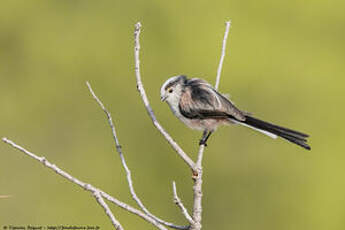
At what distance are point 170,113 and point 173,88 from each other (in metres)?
4.77

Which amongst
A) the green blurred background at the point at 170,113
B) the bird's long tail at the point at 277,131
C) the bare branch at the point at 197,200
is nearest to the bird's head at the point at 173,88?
the bird's long tail at the point at 277,131

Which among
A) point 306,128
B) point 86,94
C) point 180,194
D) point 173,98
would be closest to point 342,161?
point 306,128

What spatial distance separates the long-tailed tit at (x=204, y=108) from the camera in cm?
480

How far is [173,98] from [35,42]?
7494 mm

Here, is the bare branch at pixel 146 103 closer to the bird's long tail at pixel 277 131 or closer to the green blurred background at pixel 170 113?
the bird's long tail at pixel 277 131

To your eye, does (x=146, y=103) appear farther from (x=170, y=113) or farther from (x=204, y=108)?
(x=170, y=113)

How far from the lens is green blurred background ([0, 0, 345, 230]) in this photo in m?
9.56

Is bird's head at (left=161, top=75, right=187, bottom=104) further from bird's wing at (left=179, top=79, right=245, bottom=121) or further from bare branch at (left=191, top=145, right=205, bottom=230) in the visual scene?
bare branch at (left=191, top=145, right=205, bottom=230)

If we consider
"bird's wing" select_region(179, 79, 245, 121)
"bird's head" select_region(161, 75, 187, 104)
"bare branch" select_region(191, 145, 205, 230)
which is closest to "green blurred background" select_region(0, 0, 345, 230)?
"bird's head" select_region(161, 75, 187, 104)

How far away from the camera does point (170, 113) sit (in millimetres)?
9906

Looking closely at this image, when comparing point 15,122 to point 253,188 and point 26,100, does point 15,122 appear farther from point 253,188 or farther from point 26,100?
point 253,188

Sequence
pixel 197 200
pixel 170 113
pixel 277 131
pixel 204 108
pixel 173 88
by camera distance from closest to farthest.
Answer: pixel 197 200, pixel 277 131, pixel 204 108, pixel 173 88, pixel 170 113

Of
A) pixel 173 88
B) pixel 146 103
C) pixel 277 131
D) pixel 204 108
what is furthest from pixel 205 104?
pixel 146 103

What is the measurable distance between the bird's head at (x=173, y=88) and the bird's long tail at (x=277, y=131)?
62 cm
